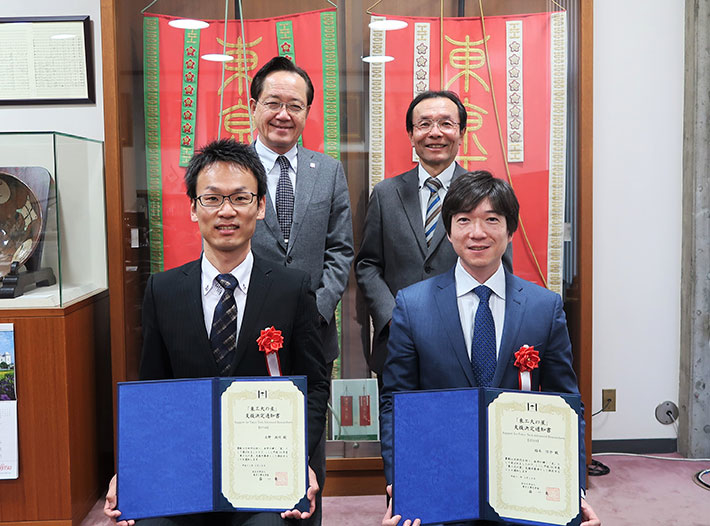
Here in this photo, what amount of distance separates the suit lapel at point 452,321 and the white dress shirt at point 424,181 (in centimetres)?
68

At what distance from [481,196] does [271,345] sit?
24.7 inches

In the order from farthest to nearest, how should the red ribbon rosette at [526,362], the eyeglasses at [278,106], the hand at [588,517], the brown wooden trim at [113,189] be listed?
the brown wooden trim at [113,189] < the eyeglasses at [278,106] < the red ribbon rosette at [526,362] < the hand at [588,517]

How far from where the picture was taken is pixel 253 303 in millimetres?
1590

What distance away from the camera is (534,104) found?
2756 millimetres

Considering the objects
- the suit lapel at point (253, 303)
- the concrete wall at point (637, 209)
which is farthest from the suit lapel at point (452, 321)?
the concrete wall at point (637, 209)

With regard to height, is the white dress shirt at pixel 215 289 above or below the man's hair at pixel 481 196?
below

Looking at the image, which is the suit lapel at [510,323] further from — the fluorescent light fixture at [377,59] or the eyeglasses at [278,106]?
the fluorescent light fixture at [377,59]

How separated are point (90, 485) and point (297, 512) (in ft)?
5.36

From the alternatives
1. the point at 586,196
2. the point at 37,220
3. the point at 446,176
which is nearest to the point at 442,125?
the point at 446,176

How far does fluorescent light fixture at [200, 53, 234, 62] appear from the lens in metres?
2.70

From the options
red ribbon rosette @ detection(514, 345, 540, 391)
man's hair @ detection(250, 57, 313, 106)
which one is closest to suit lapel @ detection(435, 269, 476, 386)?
red ribbon rosette @ detection(514, 345, 540, 391)

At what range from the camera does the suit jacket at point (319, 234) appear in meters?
2.17

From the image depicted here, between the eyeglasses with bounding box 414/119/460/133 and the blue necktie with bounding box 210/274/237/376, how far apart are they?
1004 mm

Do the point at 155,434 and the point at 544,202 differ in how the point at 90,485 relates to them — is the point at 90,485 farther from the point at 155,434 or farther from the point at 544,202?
the point at 544,202
